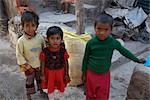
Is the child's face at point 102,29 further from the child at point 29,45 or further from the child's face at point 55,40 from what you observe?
the child at point 29,45

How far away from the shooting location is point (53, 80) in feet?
10.2

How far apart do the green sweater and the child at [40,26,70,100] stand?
0.92ft

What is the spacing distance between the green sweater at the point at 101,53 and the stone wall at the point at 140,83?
1.12ft

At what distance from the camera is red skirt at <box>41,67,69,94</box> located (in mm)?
3057

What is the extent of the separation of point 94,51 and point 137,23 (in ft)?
10.7

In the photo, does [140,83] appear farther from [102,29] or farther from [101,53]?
[102,29]

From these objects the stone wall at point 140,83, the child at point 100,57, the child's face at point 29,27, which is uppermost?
the child's face at point 29,27

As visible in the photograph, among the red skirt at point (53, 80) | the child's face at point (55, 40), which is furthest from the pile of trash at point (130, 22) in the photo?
the child's face at point (55, 40)

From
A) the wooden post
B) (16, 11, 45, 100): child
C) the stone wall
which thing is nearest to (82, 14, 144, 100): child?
the stone wall

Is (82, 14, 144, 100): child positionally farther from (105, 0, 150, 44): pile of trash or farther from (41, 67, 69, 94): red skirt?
(105, 0, 150, 44): pile of trash

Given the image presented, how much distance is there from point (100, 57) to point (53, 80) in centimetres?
62

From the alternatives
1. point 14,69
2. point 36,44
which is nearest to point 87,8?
point 14,69

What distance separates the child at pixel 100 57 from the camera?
266 centimetres

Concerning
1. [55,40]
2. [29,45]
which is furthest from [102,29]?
[29,45]
